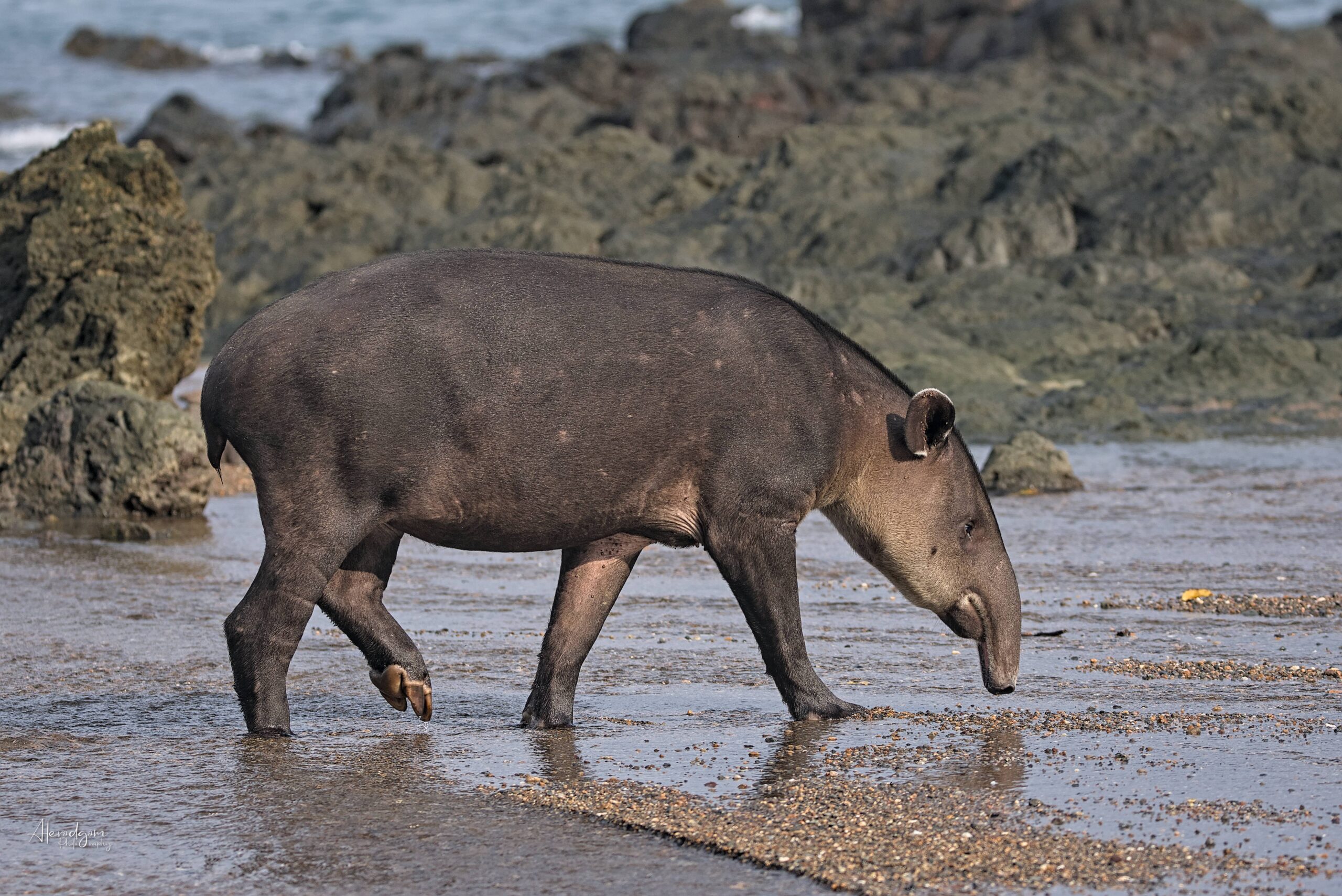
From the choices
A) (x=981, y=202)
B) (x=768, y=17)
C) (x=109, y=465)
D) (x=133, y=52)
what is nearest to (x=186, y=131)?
(x=981, y=202)

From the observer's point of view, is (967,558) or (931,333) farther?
(931,333)

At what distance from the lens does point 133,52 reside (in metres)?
60.9

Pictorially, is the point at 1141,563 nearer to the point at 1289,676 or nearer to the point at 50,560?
the point at 1289,676

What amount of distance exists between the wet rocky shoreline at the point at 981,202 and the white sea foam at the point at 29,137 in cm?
1102

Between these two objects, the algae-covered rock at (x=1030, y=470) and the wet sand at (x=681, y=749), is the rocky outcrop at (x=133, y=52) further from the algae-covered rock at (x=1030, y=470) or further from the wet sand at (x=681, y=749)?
Result: the wet sand at (x=681, y=749)

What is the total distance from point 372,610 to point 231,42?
6481 cm

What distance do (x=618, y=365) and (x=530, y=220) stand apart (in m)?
16.8

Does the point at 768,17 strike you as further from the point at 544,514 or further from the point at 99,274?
the point at 544,514

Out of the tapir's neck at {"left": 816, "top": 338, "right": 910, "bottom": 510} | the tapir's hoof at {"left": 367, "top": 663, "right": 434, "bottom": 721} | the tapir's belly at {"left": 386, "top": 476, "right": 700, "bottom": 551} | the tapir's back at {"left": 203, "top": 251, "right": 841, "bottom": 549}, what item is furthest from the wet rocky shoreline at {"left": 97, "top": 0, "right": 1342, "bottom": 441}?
the tapir's hoof at {"left": 367, "top": 663, "right": 434, "bottom": 721}

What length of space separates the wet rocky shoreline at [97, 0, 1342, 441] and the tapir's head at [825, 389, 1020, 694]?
8.86m

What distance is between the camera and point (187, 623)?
833cm

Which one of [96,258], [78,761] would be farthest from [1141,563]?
[96,258]

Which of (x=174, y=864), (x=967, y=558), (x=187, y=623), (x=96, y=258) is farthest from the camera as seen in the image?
(x=96, y=258)

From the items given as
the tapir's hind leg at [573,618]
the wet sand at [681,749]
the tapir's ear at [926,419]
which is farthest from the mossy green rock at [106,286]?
the tapir's ear at [926,419]
